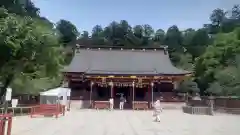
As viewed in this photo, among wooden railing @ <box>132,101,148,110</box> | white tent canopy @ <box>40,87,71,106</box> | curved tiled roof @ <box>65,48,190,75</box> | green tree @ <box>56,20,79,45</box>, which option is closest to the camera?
white tent canopy @ <box>40,87,71,106</box>

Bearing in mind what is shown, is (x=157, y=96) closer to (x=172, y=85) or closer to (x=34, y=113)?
(x=172, y=85)

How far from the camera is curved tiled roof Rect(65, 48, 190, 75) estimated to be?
3431cm

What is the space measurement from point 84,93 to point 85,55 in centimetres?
780

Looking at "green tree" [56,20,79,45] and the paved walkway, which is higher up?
"green tree" [56,20,79,45]

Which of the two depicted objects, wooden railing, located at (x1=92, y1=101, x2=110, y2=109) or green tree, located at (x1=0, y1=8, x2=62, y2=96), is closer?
green tree, located at (x1=0, y1=8, x2=62, y2=96)

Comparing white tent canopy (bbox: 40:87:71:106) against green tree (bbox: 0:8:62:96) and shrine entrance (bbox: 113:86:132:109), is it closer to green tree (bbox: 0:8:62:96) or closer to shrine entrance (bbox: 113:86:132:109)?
green tree (bbox: 0:8:62:96)

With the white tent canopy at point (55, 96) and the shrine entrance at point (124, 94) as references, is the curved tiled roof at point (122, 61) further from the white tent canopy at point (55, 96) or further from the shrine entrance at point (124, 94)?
the white tent canopy at point (55, 96)

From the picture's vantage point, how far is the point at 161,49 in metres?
41.6

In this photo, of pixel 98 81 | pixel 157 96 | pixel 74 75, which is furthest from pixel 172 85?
pixel 74 75

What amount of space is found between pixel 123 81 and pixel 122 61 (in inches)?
243

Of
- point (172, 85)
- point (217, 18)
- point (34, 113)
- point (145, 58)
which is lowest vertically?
point (34, 113)

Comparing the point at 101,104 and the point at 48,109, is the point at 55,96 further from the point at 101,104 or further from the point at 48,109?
the point at 101,104

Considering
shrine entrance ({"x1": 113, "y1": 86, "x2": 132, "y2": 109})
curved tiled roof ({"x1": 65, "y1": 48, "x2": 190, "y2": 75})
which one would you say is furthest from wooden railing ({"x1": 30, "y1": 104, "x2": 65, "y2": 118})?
shrine entrance ({"x1": 113, "y1": 86, "x2": 132, "y2": 109})

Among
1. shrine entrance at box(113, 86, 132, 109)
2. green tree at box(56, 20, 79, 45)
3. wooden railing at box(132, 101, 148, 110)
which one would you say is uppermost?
green tree at box(56, 20, 79, 45)
